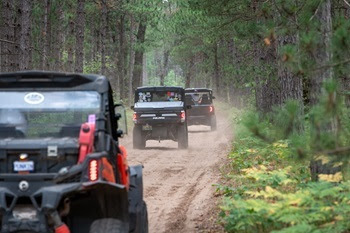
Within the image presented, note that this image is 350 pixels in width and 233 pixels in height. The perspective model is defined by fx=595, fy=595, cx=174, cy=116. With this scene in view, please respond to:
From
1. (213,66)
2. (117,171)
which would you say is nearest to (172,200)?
(117,171)

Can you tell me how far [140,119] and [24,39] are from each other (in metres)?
4.68

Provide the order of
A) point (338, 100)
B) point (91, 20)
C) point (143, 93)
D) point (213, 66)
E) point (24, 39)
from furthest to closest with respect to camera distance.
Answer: point (213, 66)
point (91, 20)
point (143, 93)
point (24, 39)
point (338, 100)

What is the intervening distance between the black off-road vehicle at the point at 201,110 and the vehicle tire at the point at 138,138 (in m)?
9.84

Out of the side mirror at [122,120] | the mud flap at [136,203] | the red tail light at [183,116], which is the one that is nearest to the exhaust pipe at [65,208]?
the mud flap at [136,203]

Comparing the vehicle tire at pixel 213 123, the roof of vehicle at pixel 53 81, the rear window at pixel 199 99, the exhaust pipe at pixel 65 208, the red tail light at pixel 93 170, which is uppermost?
the roof of vehicle at pixel 53 81

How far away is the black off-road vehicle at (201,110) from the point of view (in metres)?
30.6

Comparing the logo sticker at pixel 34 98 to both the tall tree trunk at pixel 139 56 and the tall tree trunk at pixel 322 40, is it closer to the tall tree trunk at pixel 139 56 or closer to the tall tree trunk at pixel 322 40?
the tall tree trunk at pixel 322 40

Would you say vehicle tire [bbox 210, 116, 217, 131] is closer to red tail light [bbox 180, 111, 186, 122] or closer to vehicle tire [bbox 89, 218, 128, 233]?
red tail light [bbox 180, 111, 186, 122]

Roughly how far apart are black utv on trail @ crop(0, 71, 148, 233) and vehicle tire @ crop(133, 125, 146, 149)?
13.5 meters

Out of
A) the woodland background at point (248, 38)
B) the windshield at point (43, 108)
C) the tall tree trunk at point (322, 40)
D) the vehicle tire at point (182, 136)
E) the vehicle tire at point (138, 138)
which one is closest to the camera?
the windshield at point (43, 108)

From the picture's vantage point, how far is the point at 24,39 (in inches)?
762

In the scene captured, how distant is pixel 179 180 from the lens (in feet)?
45.0

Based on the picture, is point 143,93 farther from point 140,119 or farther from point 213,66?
point 213,66

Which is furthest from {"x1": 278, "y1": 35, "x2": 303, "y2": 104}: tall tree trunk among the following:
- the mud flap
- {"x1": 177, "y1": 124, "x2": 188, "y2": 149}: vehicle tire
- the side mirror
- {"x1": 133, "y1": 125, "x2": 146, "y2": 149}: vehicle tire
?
the mud flap
